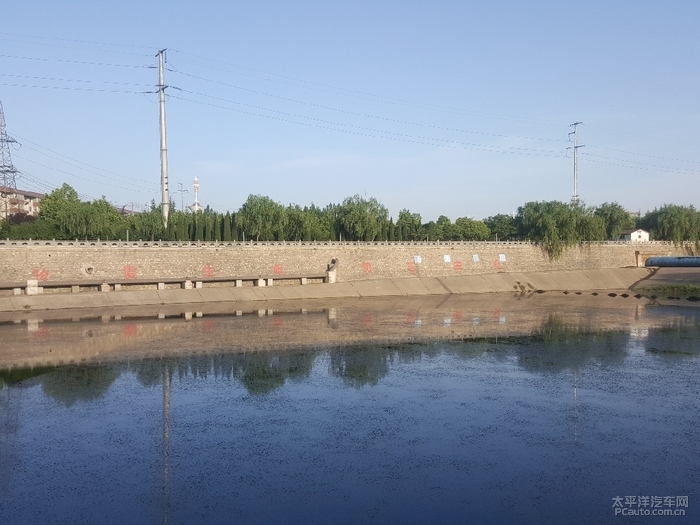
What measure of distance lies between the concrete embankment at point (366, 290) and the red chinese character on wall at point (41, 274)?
5.33 feet

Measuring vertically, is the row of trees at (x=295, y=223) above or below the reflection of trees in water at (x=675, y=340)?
above

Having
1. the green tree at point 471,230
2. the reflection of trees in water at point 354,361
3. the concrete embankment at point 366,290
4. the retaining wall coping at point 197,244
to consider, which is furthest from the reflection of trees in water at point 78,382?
the green tree at point 471,230

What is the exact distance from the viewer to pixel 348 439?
37.3 feet

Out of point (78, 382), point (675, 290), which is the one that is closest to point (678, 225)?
point (675, 290)

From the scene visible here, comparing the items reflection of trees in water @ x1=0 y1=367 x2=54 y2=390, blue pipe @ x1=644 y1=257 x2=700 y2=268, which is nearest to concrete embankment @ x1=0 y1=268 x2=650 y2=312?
blue pipe @ x1=644 y1=257 x2=700 y2=268

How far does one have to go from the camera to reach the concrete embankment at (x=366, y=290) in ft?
108

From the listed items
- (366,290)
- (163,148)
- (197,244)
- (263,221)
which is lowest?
(366,290)

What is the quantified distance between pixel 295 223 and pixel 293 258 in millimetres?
8956

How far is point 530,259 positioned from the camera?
5366 cm

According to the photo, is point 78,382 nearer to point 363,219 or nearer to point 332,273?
point 332,273

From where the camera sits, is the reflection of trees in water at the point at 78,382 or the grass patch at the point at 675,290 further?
the grass patch at the point at 675,290

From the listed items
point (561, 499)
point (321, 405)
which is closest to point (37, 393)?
point (321, 405)

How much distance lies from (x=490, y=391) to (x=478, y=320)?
14.1m

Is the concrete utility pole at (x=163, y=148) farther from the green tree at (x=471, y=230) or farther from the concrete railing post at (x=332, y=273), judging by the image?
the green tree at (x=471, y=230)
